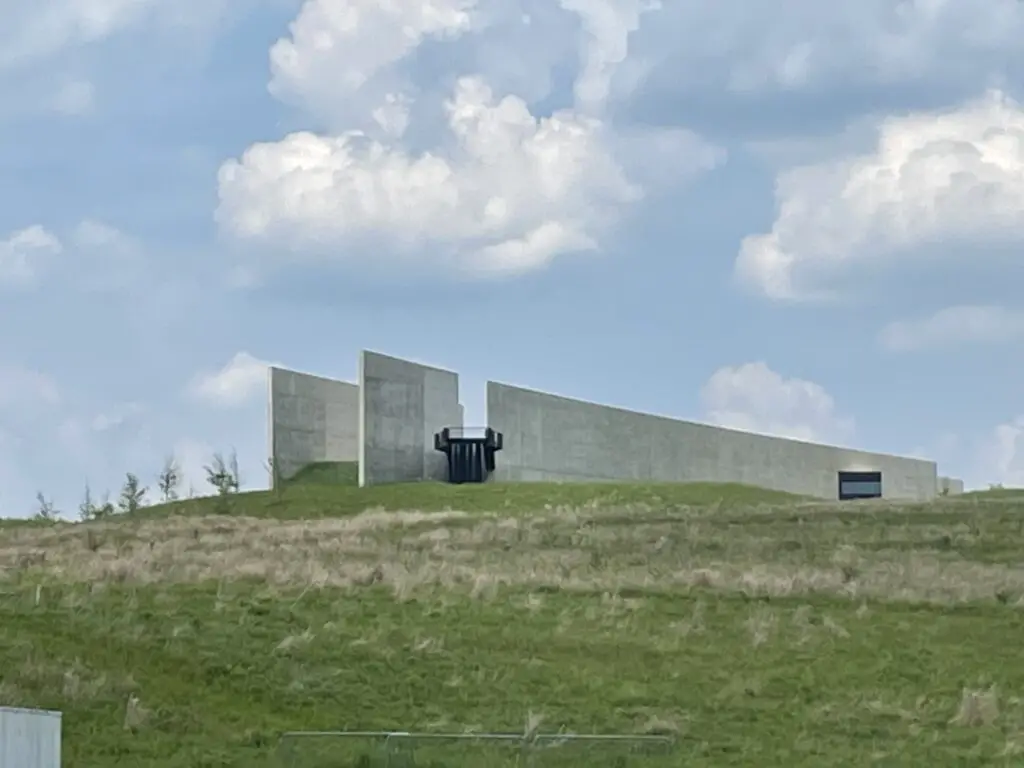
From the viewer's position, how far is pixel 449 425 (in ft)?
242

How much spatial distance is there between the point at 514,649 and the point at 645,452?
56824 mm

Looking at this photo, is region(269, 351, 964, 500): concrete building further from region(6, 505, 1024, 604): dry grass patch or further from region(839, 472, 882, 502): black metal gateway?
region(6, 505, 1024, 604): dry grass patch

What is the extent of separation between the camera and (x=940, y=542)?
148 feet

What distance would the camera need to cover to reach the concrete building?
6988cm

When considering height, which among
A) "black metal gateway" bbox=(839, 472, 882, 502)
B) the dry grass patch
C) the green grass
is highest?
"black metal gateway" bbox=(839, 472, 882, 502)

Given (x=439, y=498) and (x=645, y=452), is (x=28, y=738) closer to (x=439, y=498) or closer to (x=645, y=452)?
(x=439, y=498)

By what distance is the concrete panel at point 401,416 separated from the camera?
68.6 m

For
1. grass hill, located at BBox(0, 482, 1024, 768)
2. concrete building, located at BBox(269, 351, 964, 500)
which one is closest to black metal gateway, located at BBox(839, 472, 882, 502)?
concrete building, located at BBox(269, 351, 964, 500)

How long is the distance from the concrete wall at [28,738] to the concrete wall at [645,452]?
55557 millimetres

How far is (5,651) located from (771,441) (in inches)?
2979

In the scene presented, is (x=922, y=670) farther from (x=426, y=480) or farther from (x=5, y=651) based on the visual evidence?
(x=426, y=480)

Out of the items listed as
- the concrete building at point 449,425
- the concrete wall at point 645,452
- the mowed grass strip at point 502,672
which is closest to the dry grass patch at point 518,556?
the mowed grass strip at point 502,672

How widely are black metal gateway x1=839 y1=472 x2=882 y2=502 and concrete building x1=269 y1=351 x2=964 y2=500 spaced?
475 inches

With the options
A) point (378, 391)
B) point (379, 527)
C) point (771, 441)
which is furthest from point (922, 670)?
point (771, 441)
